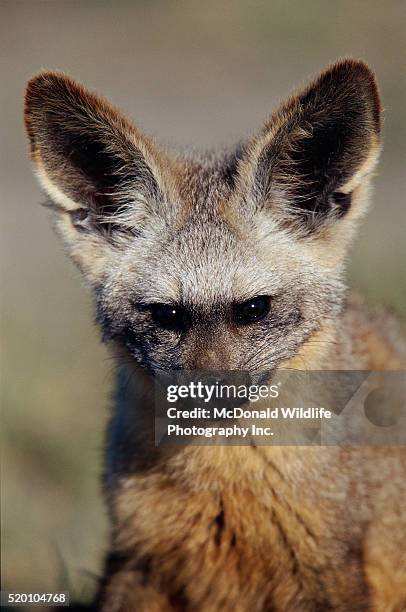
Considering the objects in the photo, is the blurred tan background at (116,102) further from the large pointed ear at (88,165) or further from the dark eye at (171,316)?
the dark eye at (171,316)

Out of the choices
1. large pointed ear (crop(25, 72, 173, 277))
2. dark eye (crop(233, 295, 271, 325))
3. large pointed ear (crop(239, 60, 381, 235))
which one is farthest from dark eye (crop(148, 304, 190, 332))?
large pointed ear (crop(239, 60, 381, 235))

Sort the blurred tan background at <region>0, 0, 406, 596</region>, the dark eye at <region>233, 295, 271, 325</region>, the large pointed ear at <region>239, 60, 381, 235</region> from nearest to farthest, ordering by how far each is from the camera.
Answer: the large pointed ear at <region>239, 60, 381, 235</region> → the dark eye at <region>233, 295, 271, 325</region> → the blurred tan background at <region>0, 0, 406, 596</region>

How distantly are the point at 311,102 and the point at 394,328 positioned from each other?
1.74m

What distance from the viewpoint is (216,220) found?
3979 millimetres

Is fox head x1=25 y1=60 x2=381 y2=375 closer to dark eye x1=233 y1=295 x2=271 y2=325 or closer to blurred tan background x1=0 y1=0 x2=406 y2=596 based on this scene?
dark eye x1=233 y1=295 x2=271 y2=325

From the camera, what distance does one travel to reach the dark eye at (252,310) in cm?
384

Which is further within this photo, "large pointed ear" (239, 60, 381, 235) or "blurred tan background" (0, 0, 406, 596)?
"blurred tan background" (0, 0, 406, 596)

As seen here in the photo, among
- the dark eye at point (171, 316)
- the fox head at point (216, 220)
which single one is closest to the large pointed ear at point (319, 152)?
the fox head at point (216, 220)

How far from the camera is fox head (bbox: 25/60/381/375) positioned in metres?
3.81

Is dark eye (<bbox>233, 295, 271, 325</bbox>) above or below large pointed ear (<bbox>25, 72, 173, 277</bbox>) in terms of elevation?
below

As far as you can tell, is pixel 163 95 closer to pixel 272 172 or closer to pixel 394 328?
pixel 272 172

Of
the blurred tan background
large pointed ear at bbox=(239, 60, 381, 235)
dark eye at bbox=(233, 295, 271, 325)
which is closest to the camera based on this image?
large pointed ear at bbox=(239, 60, 381, 235)

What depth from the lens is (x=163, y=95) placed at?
5301 millimetres

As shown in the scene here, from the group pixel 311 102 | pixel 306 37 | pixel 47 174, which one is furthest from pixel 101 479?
pixel 306 37
